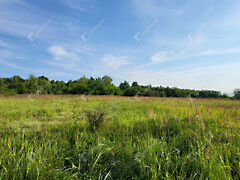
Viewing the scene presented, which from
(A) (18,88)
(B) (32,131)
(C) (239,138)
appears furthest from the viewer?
(A) (18,88)

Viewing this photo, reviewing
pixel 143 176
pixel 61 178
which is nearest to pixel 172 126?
pixel 143 176

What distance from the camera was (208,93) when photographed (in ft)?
51.8

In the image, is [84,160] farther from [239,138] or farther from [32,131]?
[239,138]

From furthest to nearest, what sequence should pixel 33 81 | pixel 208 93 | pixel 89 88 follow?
pixel 33 81
pixel 89 88
pixel 208 93

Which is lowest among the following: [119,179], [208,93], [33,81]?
[119,179]

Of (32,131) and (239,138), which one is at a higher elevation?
(239,138)

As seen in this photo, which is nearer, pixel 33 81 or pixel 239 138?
pixel 239 138

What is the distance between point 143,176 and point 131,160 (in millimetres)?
267

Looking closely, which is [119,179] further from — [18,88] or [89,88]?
[18,88]

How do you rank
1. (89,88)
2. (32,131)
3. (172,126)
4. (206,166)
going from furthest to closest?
(89,88)
(172,126)
(32,131)
(206,166)

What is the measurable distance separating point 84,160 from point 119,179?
49 cm

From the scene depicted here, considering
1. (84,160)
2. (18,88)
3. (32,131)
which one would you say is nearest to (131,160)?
(84,160)

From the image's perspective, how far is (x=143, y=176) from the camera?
1195 mm

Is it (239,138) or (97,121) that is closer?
(239,138)
